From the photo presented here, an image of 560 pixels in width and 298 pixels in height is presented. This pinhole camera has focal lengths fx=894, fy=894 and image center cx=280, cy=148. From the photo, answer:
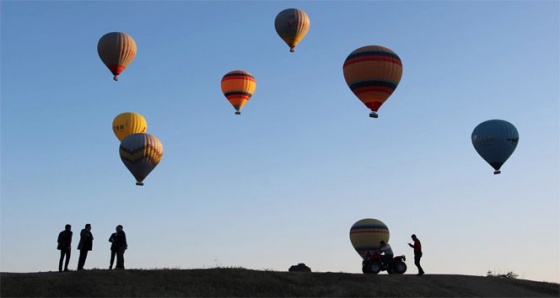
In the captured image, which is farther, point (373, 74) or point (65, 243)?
point (373, 74)

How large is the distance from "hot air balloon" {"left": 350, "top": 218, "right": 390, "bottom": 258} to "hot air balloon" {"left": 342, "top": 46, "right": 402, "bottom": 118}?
267 inches

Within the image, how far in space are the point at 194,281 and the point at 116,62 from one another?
102 ft

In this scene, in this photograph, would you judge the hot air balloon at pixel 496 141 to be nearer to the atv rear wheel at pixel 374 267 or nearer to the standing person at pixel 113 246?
the atv rear wheel at pixel 374 267

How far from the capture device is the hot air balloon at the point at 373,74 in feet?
182

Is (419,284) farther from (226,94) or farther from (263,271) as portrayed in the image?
(226,94)

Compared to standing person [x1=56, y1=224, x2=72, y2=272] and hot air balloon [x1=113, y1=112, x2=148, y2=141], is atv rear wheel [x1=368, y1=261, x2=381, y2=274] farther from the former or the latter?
hot air balloon [x1=113, y1=112, x2=148, y2=141]

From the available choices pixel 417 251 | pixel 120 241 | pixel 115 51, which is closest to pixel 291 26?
pixel 115 51

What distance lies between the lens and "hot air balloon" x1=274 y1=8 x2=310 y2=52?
70188mm

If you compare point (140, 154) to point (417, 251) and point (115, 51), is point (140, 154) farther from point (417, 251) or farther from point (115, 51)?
point (417, 251)

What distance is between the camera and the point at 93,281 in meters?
34.4

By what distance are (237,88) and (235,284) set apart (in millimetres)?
38571

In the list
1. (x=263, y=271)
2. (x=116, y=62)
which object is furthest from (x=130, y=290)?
(x=116, y=62)

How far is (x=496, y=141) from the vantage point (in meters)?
59.3

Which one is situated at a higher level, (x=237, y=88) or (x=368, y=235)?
(x=237, y=88)
